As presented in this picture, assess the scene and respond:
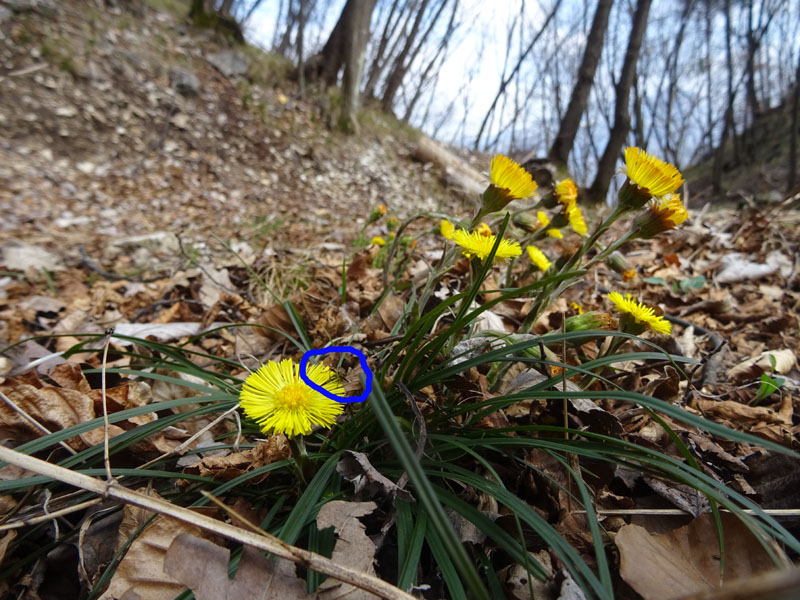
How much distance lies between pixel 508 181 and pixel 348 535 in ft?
2.36

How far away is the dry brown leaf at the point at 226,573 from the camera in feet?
1.62

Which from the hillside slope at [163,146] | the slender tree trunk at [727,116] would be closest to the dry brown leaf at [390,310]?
the hillside slope at [163,146]

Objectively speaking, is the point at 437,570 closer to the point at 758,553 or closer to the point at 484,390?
the point at 484,390

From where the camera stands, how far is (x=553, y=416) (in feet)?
2.55

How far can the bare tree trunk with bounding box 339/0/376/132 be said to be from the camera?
16.9ft

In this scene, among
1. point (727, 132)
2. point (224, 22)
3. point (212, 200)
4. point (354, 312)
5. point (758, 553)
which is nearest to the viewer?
point (758, 553)

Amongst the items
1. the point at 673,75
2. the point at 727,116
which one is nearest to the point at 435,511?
the point at 727,116

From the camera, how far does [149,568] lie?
0.56m

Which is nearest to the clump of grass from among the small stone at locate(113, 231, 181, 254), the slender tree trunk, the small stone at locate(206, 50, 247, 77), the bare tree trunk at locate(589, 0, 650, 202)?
the small stone at locate(113, 231, 181, 254)

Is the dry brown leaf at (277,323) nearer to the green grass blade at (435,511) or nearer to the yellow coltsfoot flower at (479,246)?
the yellow coltsfoot flower at (479,246)

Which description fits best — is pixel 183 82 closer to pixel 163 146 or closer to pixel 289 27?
pixel 163 146

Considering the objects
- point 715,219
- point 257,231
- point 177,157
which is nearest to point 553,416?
point 257,231

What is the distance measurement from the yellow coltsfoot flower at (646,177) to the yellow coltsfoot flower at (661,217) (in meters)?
0.04

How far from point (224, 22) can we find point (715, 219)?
6.43 meters
